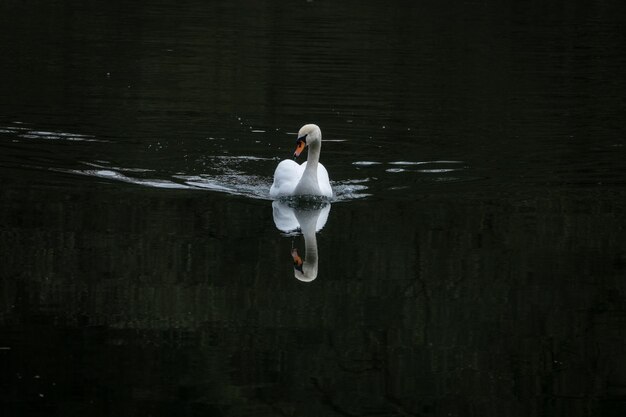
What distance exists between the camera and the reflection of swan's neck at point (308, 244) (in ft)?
36.2

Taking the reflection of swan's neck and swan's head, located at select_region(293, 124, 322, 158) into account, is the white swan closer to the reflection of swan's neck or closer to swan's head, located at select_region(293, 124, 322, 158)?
swan's head, located at select_region(293, 124, 322, 158)

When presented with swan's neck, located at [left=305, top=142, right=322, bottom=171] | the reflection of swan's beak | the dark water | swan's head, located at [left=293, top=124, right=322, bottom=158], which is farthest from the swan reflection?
swan's head, located at [left=293, top=124, right=322, bottom=158]

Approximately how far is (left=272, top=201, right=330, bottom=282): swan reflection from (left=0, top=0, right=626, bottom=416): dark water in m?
0.11

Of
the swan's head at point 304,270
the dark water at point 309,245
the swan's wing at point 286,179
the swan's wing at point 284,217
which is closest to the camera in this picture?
the dark water at point 309,245

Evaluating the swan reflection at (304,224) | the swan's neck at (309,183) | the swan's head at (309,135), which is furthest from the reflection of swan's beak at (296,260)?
the swan's head at (309,135)

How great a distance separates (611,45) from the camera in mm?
33031

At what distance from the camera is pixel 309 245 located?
39.6 feet

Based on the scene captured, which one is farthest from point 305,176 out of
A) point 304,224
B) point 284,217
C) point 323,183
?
point 304,224

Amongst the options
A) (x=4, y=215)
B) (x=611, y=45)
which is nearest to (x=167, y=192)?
(x=4, y=215)

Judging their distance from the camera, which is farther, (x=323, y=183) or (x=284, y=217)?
(x=323, y=183)

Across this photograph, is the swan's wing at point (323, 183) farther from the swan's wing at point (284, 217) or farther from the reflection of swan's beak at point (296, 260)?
the reflection of swan's beak at point (296, 260)

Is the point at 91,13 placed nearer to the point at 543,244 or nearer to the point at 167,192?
the point at 167,192

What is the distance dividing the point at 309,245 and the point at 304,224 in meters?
1.08

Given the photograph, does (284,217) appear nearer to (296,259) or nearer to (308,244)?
(308,244)
